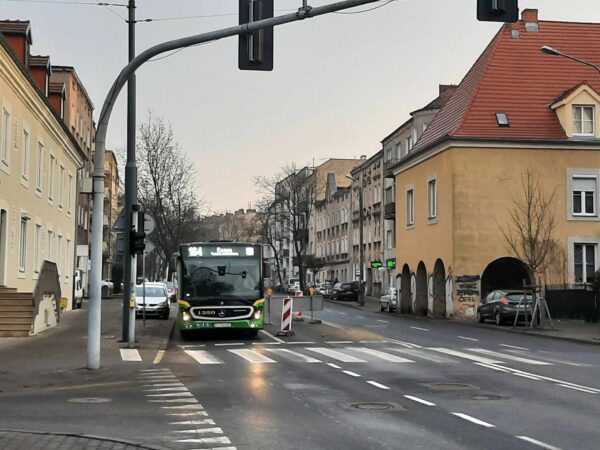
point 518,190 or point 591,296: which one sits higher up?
point 518,190

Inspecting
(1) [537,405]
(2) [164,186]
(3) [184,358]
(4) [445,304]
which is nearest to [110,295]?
(2) [164,186]

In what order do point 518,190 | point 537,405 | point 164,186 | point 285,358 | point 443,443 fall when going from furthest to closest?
point 164,186 < point 518,190 < point 285,358 < point 537,405 < point 443,443

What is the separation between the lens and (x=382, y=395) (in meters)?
12.1

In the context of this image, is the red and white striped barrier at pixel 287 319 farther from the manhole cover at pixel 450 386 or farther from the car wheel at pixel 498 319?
the manhole cover at pixel 450 386

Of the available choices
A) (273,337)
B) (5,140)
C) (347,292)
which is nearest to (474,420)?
(273,337)

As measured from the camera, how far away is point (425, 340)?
81.3ft

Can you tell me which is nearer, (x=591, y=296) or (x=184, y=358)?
(x=184, y=358)

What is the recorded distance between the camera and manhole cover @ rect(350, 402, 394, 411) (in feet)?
35.1

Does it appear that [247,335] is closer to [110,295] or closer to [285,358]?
[285,358]

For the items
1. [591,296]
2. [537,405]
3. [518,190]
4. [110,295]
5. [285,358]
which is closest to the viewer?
[537,405]

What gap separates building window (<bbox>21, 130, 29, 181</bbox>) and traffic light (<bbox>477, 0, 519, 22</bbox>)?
20.8 metres

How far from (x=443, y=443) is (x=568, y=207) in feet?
112

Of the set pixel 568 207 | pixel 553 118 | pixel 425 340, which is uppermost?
pixel 553 118

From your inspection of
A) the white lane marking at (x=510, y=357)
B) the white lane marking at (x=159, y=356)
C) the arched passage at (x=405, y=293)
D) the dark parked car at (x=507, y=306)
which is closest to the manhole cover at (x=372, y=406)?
the white lane marking at (x=159, y=356)
